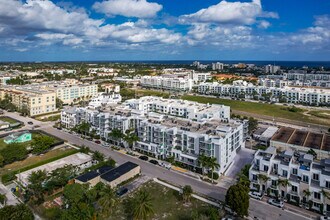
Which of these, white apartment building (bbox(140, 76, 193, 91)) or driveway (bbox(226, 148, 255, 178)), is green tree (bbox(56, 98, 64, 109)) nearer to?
white apartment building (bbox(140, 76, 193, 91))

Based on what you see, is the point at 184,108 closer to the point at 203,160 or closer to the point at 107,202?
the point at 203,160

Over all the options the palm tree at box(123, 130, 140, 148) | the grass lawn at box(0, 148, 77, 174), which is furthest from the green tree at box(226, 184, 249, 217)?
the grass lawn at box(0, 148, 77, 174)

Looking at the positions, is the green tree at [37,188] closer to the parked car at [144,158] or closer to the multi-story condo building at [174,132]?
the parked car at [144,158]

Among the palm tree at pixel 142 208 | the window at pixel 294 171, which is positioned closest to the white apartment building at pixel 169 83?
the window at pixel 294 171

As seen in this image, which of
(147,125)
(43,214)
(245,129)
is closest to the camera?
(43,214)

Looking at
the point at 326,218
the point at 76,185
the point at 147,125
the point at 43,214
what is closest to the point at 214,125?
the point at 147,125

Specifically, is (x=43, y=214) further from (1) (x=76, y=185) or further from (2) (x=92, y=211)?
(2) (x=92, y=211)
